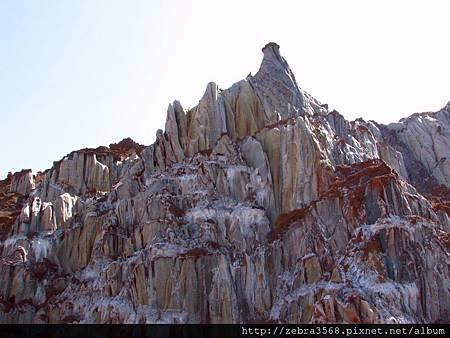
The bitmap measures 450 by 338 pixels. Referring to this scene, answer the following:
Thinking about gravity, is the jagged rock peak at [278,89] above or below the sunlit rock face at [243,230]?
above

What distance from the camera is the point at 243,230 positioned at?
73.4 metres

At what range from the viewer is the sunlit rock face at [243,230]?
63.2 m

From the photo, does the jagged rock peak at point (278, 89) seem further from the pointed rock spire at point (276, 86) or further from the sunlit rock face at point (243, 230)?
the sunlit rock face at point (243, 230)

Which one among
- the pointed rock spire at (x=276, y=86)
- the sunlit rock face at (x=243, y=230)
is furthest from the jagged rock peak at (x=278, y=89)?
the sunlit rock face at (x=243, y=230)

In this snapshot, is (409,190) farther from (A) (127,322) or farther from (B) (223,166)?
(A) (127,322)

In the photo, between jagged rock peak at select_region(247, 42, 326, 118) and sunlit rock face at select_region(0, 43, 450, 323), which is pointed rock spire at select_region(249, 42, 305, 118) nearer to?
jagged rock peak at select_region(247, 42, 326, 118)

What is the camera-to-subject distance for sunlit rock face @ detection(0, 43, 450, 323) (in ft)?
207

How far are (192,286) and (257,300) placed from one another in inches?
270

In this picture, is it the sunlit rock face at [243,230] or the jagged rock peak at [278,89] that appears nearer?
the sunlit rock face at [243,230]

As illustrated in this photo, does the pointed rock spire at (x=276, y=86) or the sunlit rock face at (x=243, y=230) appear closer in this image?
the sunlit rock face at (x=243, y=230)

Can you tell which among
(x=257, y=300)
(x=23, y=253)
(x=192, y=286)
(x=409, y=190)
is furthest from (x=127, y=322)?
(x=409, y=190)

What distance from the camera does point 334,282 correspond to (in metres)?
62.2

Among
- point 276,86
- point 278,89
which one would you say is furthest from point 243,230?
point 276,86

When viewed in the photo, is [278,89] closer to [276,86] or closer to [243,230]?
[276,86]
